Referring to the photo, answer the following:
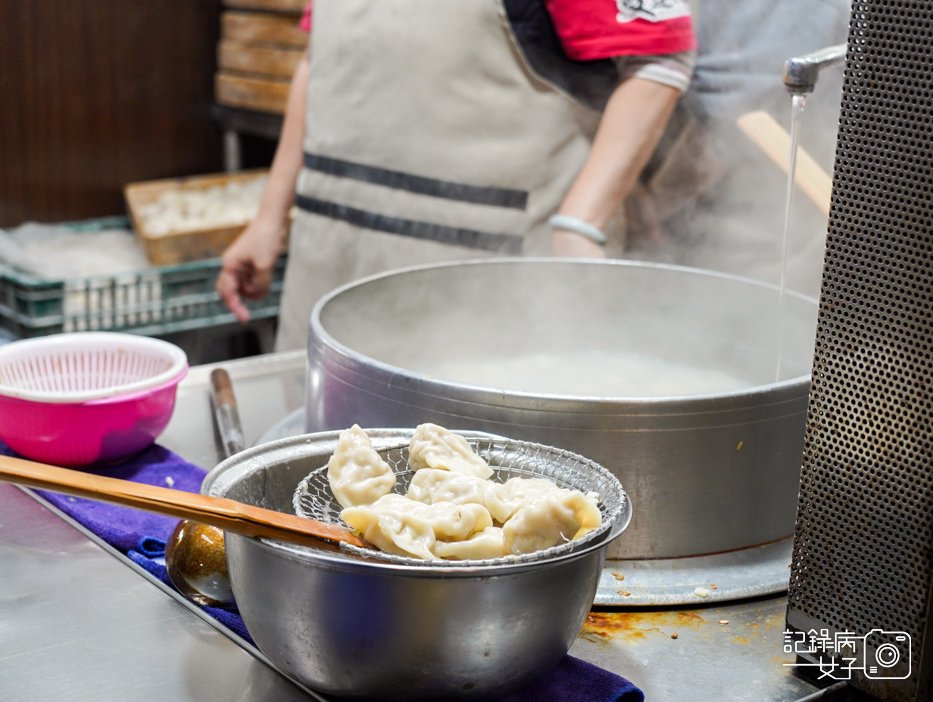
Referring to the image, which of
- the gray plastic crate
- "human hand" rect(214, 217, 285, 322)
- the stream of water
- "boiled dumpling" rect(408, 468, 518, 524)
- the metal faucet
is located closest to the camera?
"boiled dumpling" rect(408, 468, 518, 524)

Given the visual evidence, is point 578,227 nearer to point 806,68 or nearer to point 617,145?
point 617,145

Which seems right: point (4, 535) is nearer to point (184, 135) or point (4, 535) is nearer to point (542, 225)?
point (542, 225)

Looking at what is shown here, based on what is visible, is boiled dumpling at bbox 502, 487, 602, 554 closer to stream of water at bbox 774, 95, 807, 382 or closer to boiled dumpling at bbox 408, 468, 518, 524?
boiled dumpling at bbox 408, 468, 518, 524

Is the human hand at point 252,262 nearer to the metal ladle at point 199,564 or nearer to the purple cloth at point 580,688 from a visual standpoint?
the metal ladle at point 199,564

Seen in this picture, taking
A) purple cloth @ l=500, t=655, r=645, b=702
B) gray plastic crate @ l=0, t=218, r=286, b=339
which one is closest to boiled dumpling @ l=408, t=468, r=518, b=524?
purple cloth @ l=500, t=655, r=645, b=702

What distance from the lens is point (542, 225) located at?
2.44 metres

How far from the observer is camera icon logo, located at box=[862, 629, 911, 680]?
1.02 meters

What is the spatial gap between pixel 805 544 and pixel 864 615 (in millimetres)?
84

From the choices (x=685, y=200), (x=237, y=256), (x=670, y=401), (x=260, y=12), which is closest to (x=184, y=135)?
(x=260, y=12)

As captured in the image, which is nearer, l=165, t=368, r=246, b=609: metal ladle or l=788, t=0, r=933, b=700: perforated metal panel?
l=788, t=0, r=933, b=700: perforated metal panel

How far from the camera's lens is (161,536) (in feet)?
4.34

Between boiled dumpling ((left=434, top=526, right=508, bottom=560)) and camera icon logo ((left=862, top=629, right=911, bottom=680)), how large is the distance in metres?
0.37

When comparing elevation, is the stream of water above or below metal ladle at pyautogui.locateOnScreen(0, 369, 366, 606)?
above

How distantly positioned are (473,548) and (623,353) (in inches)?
38.0
